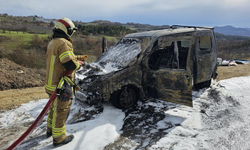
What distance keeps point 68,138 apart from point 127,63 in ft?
7.27

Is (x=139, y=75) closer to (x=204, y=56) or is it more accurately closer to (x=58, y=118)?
(x=58, y=118)

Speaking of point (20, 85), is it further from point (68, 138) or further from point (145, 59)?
point (145, 59)

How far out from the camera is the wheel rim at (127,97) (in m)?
4.47

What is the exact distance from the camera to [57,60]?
2916 millimetres

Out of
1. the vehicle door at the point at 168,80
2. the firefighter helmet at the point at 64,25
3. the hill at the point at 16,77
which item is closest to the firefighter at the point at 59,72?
the firefighter helmet at the point at 64,25

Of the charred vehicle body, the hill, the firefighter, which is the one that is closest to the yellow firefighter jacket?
the firefighter

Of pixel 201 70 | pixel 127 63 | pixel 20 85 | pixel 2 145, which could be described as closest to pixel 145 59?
pixel 127 63

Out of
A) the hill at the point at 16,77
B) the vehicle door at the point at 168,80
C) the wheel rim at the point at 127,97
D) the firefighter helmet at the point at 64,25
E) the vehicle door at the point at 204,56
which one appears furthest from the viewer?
the hill at the point at 16,77

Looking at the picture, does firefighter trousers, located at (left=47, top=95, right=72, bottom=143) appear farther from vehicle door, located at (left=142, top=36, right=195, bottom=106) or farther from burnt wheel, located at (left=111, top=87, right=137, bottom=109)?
vehicle door, located at (left=142, top=36, right=195, bottom=106)

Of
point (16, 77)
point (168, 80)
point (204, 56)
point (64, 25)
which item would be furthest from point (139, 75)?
point (16, 77)

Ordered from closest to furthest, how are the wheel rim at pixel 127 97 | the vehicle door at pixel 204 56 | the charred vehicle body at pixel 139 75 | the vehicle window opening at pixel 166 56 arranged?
1. the charred vehicle body at pixel 139 75
2. the wheel rim at pixel 127 97
3. the vehicle door at pixel 204 56
4. the vehicle window opening at pixel 166 56

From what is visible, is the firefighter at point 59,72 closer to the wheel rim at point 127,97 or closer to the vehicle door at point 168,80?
the wheel rim at point 127,97

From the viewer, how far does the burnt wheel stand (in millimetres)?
4383

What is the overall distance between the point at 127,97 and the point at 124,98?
0.09 m
